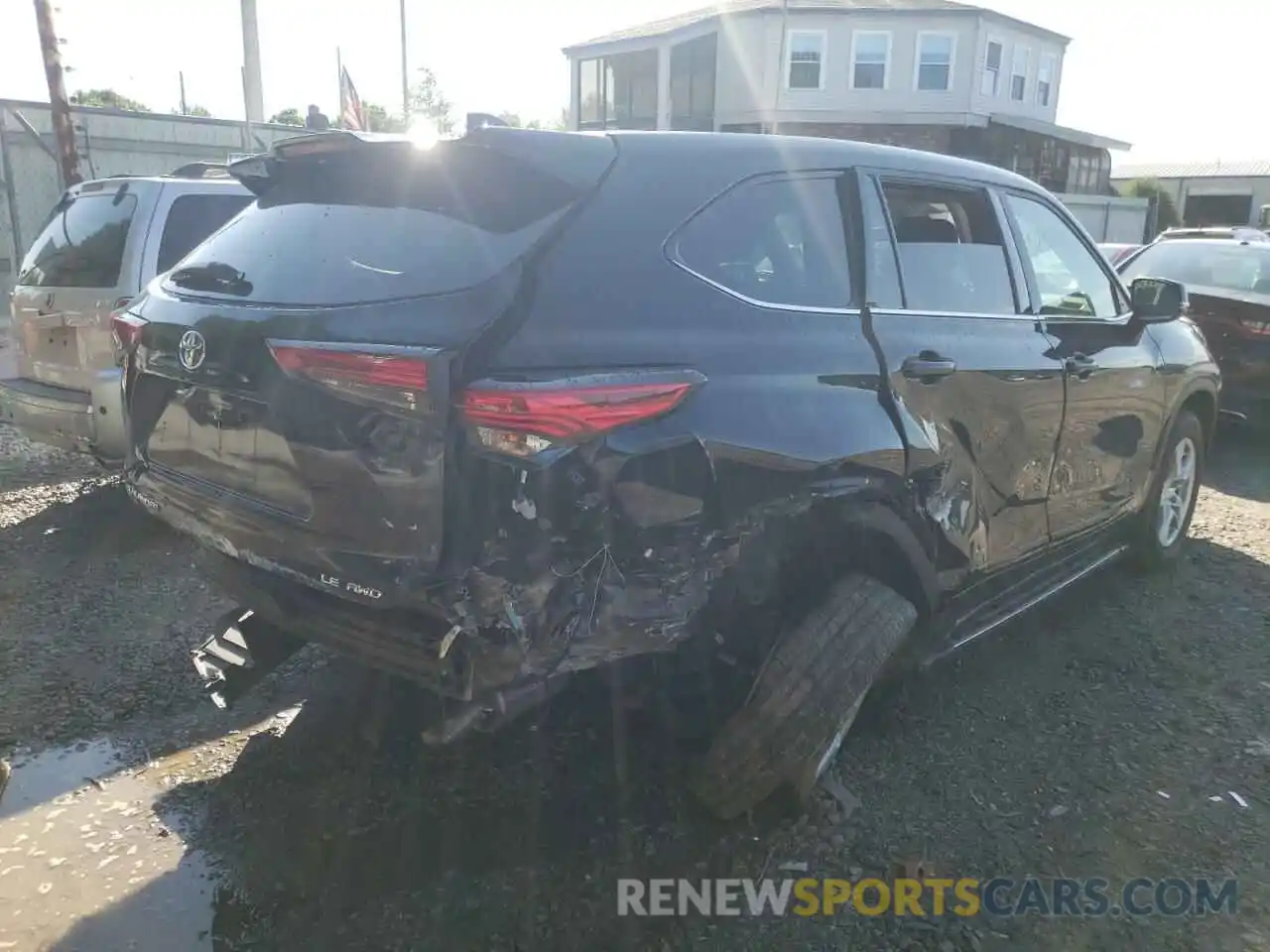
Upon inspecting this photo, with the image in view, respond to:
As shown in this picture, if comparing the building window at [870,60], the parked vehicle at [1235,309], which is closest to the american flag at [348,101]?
the parked vehicle at [1235,309]

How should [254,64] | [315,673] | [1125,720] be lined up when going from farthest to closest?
[254,64] < [315,673] < [1125,720]

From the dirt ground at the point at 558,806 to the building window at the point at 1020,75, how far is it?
28.8 metres

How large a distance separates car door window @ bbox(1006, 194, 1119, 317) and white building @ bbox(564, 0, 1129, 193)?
926 inches

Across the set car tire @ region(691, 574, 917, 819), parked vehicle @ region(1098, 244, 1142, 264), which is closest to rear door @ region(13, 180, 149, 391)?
car tire @ region(691, 574, 917, 819)

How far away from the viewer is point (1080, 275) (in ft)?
13.7

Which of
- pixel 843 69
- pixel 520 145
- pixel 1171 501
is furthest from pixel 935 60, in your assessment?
pixel 520 145

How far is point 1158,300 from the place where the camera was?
435 cm

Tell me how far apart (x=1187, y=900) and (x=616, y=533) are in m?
1.87

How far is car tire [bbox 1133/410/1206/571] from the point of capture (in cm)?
487

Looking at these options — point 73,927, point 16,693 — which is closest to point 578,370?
point 73,927

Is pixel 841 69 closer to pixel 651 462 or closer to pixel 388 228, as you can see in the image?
pixel 388 228

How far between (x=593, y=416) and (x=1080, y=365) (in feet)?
8.15

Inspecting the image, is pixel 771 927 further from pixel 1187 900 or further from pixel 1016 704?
pixel 1016 704

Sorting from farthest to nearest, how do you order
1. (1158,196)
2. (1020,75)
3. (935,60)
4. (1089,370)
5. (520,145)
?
(1158,196) → (1020,75) → (935,60) → (1089,370) → (520,145)
